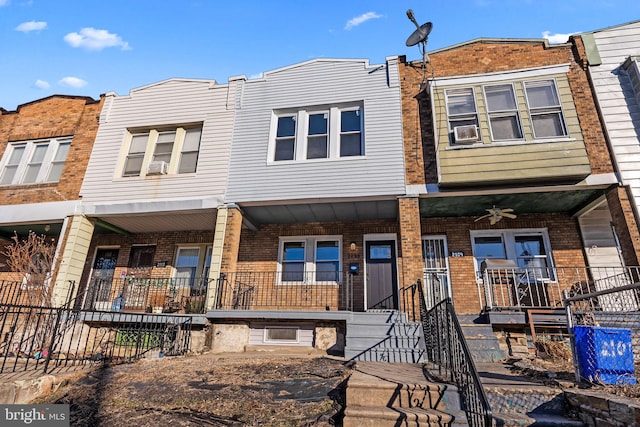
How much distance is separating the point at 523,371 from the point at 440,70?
26.0 ft

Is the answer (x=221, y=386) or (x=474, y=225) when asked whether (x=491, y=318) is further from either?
(x=221, y=386)

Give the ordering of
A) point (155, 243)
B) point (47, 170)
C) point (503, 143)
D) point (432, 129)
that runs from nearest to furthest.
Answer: point (503, 143) → point (432, 129) → point (47, 170) → point (155, 243)

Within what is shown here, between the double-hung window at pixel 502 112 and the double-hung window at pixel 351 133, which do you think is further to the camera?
the double-hung window at pixel 351 133

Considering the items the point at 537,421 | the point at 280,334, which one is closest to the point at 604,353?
the point at 537,421

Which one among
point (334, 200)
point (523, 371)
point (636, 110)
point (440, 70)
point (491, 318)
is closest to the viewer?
point (523, 371)

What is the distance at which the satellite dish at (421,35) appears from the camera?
9.19 meters

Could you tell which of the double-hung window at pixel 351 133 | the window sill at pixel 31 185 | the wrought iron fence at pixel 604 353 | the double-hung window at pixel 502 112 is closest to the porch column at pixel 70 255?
the window sill at pixel 31 185

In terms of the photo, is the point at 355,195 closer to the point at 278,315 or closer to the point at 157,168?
the point at 278,315

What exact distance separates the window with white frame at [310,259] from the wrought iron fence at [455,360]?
3.86 meters

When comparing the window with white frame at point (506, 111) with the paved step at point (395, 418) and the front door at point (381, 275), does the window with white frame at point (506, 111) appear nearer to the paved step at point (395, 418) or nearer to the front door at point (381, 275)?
the front door at point (381, 275)

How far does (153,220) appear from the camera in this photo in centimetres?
1030

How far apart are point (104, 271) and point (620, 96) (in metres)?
16.4

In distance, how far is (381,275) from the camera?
31.7ft

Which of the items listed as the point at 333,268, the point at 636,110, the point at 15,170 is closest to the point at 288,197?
the point at 333,268
